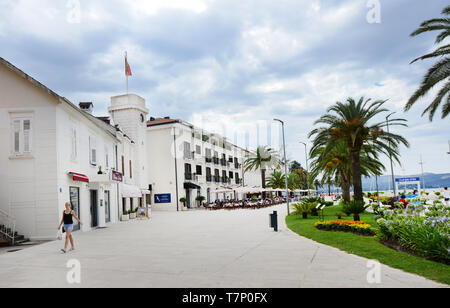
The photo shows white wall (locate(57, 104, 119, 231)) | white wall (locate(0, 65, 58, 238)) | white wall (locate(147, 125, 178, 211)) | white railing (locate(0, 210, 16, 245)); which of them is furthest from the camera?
white wall (locate(147, 125, 178, 211))

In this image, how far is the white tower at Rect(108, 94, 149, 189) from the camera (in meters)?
37.8

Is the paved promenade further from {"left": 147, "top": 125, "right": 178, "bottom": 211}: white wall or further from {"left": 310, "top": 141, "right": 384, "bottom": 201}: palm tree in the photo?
{"left": 147, "top": 125, "right": 178, "bottom": 211}: white wall

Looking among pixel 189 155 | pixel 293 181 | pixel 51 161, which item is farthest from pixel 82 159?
pixel 293 181

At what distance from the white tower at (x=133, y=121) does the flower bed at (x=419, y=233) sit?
1145 inches

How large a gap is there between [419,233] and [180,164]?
4037cm

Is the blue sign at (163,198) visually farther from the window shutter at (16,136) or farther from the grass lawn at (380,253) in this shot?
the grass lawn at (380,253)

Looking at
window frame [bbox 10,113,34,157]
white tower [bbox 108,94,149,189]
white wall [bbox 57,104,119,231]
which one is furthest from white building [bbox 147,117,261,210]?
window frame [bbox 10,113,34,157]

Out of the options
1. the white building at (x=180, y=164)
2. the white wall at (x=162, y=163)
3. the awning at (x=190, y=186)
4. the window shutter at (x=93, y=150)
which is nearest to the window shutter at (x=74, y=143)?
the window shutter at (x=93, y=150)

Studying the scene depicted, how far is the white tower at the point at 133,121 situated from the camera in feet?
124

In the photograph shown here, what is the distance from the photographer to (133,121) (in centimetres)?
3791

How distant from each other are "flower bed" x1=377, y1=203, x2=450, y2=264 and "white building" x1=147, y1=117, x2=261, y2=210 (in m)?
35.7

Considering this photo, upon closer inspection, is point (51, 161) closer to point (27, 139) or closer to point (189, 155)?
point (27, 139)

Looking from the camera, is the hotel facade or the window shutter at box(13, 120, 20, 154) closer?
the hotel facade
